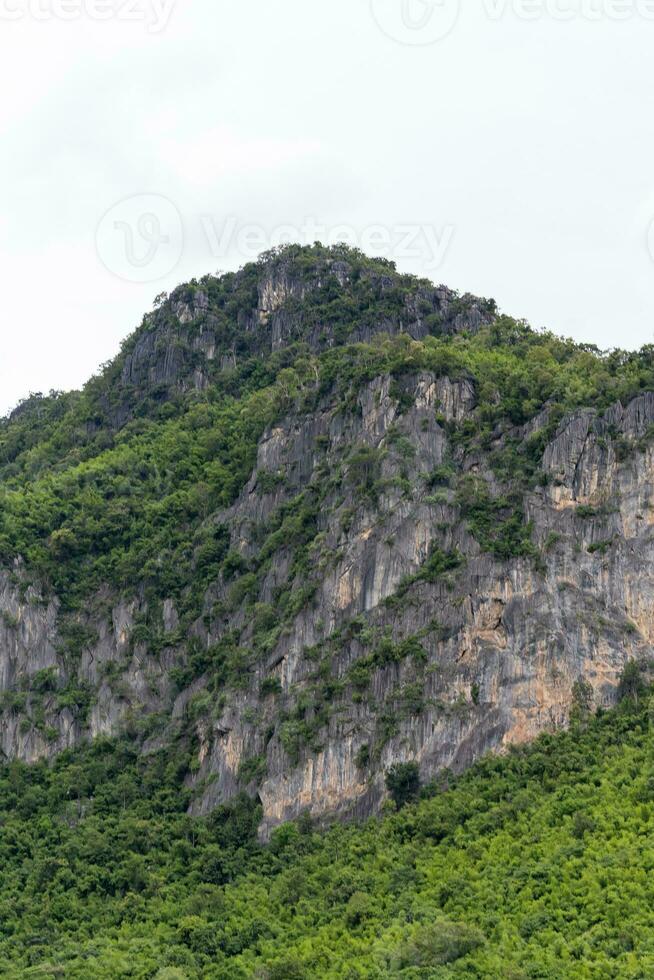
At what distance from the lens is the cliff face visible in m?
82.2

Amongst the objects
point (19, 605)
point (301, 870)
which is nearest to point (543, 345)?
point (19, 605)

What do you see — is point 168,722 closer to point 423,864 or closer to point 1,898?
→ point 1,898

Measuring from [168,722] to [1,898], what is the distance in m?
14.1

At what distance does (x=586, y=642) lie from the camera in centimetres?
8288

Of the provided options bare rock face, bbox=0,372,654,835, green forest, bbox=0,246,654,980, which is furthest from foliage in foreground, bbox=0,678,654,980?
bare rock face, bbox=0,372,654,835

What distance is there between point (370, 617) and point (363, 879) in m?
16.6

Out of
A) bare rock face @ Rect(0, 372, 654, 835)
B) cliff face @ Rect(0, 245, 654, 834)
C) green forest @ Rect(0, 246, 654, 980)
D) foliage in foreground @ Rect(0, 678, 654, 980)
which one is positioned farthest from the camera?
cliff face @ Rect(0, 245, 654, 834)

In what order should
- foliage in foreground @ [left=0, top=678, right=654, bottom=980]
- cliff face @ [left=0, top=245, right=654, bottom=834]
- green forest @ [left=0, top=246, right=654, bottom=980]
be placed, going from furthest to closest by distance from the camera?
cliff face @ [left=0, top=245, right=654, bottom=834], green forest @ [left=0, top=246, right=654, bottom=980], foliage in foreground @ [left=0, top=678, right=654, bottom=980]

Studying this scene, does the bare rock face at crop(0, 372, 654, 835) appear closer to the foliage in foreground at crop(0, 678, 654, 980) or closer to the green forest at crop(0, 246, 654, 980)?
the green forest at crop(0, 246, 654, 980)

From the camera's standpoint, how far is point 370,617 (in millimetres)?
87062

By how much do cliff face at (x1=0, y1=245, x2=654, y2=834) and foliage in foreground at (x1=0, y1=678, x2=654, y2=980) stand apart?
8.49 feet

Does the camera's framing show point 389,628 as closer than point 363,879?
No

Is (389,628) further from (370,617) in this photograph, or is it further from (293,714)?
(293,714)

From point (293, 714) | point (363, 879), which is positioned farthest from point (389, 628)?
point (363, 879)
